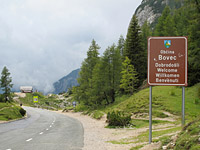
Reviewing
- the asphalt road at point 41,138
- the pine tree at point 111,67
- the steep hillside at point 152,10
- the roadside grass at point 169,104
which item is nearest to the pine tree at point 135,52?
the pine tree at point 111,67

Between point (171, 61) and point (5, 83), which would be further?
point (5, 83)

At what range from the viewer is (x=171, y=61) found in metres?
9.25

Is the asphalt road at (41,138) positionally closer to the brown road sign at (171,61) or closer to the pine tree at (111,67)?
the brown road sign at (171,61)

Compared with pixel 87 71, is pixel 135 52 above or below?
above

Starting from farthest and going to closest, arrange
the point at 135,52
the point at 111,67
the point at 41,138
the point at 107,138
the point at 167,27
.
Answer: the point at 167,27 → the point at 135,52 → the point at 111,67 → the point at 107,138 → the point at 41,138

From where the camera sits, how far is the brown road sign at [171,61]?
9.23m

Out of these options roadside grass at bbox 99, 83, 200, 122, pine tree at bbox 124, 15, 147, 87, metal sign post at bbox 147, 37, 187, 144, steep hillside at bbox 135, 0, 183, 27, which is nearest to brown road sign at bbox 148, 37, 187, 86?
metal sign post at bbox 147, 37, 187, 144

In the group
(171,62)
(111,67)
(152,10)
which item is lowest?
(171,62)

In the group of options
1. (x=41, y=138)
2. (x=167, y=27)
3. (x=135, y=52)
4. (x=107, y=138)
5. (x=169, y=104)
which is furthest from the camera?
(x=167, y=27)

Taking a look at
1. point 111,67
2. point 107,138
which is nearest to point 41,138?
point 107,138

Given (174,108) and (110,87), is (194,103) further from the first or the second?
(110,87)

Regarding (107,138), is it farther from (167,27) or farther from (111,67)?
(167,27)

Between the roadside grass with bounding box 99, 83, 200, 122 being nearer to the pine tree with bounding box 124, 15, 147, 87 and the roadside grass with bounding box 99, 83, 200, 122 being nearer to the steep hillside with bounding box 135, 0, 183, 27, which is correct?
the pine tree with bounding box 124, 15, 147, 87

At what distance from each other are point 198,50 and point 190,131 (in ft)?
59.6
